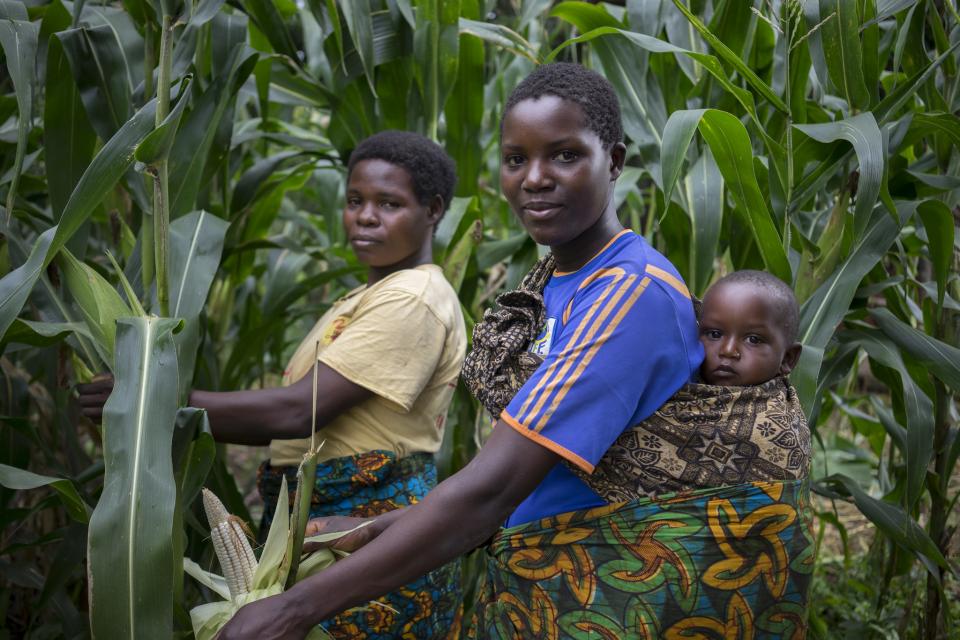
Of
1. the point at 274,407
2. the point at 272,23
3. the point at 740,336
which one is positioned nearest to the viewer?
the point at 740,336

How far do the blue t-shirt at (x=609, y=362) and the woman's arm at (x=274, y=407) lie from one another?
58 centimetres

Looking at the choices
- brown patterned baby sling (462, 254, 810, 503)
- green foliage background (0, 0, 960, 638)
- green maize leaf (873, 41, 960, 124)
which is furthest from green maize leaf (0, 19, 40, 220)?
green maize leaf (873, 41, 960, 124)

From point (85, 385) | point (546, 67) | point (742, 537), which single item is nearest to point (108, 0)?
point (85, 385)

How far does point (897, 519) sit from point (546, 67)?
1.21 meters

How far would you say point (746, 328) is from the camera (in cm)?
136

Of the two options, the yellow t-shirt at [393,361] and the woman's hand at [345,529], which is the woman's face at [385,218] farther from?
the woman's hand at [345,529]

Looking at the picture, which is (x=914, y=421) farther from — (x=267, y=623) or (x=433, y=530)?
(x=267, y=623)

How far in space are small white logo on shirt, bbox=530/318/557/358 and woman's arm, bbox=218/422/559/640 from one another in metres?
0.16

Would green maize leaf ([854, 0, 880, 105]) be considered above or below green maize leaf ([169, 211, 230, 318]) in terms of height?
above

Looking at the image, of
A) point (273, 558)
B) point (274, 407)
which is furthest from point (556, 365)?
point (274, 407)

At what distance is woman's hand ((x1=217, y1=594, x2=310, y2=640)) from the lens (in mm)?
1126

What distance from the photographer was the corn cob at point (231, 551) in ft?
4.20

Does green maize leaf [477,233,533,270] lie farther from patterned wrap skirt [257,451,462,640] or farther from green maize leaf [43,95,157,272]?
green maize leaf [43,95,157,272]

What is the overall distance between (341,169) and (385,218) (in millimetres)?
736
